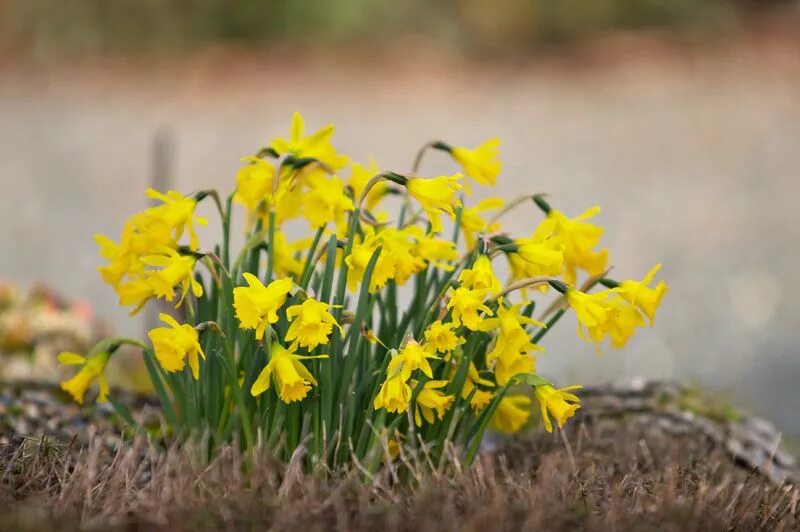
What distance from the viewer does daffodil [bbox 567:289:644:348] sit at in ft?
7.11

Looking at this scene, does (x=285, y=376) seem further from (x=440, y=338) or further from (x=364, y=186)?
(x=364, y=186)

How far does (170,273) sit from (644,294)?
101 centimetres

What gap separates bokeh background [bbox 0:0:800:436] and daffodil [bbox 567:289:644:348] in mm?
3667

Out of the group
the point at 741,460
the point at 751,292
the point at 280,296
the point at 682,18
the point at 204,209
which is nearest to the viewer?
the point at 280,296

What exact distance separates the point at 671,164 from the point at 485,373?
244 inches

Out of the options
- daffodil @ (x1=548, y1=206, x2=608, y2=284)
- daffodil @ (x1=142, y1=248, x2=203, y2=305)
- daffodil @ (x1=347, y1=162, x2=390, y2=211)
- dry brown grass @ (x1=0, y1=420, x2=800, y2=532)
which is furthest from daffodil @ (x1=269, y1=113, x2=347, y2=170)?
dry brown grass @ (x1=0, y1=420, x2=800, y2=532)

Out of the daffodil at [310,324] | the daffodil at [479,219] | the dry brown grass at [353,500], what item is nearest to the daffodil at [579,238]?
the daffodil at [479,219]

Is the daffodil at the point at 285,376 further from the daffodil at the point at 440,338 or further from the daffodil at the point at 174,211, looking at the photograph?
the daffodil at the point at 174,211

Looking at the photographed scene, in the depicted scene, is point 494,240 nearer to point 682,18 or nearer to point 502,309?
point 502,309

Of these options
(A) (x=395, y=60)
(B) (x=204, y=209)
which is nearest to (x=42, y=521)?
(B) (x=204, y=209)

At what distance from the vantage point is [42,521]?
1682 mm

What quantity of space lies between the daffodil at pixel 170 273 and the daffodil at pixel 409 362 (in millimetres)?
497

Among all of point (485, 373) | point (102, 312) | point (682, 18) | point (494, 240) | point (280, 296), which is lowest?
point (102, 312)

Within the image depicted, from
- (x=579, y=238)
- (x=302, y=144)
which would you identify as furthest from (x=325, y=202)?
(x=579, y=238)
